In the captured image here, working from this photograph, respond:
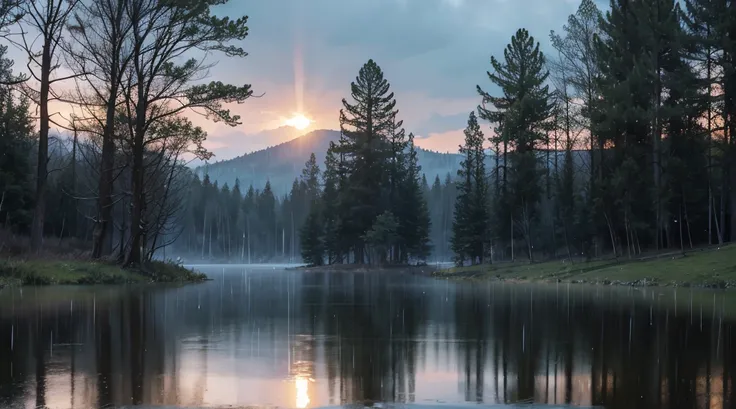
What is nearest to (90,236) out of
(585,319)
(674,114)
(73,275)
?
(73,275)

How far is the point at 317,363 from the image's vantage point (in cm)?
949

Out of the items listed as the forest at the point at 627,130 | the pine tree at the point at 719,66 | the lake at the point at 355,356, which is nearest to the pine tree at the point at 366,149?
the forest at the point at 627,130

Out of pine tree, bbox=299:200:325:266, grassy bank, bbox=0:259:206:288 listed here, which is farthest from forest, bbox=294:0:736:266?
grassy bank, bbox=0:259:206:288

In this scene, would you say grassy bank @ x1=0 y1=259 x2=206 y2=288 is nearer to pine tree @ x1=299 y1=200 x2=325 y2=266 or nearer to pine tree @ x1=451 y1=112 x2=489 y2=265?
pine tree @ x1=451 y1=112 x2=489 y2=265

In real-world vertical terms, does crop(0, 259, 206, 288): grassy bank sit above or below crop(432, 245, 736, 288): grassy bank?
above

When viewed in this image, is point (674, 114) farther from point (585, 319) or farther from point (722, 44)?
point (585, 319)

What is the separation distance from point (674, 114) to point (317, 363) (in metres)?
37.9

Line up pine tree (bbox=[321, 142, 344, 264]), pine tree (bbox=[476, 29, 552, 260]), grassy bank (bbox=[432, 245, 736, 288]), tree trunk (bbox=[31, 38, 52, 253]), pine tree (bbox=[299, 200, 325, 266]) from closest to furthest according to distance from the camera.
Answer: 1. tree trunk (bbox=[31, 38, 52, 253])
2. grassy bank (bbox=[432, 245, 736, 288])
3. pine tree (bbox=[476, 29, 552, 260])
4. pine tree (bbox=[321, 142, 344, 264])
5. pine tree (bbox=[299, 200, 325, 266])

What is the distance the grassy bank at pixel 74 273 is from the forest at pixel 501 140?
4.44ft

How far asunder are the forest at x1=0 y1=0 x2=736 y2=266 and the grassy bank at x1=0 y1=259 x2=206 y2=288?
1352 millimetres

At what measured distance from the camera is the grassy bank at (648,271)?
30703 millimetres

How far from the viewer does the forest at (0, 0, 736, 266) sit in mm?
31156

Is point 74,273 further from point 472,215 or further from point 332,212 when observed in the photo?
point 332,212

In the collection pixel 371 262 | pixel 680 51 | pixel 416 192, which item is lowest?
pixel 371 262
